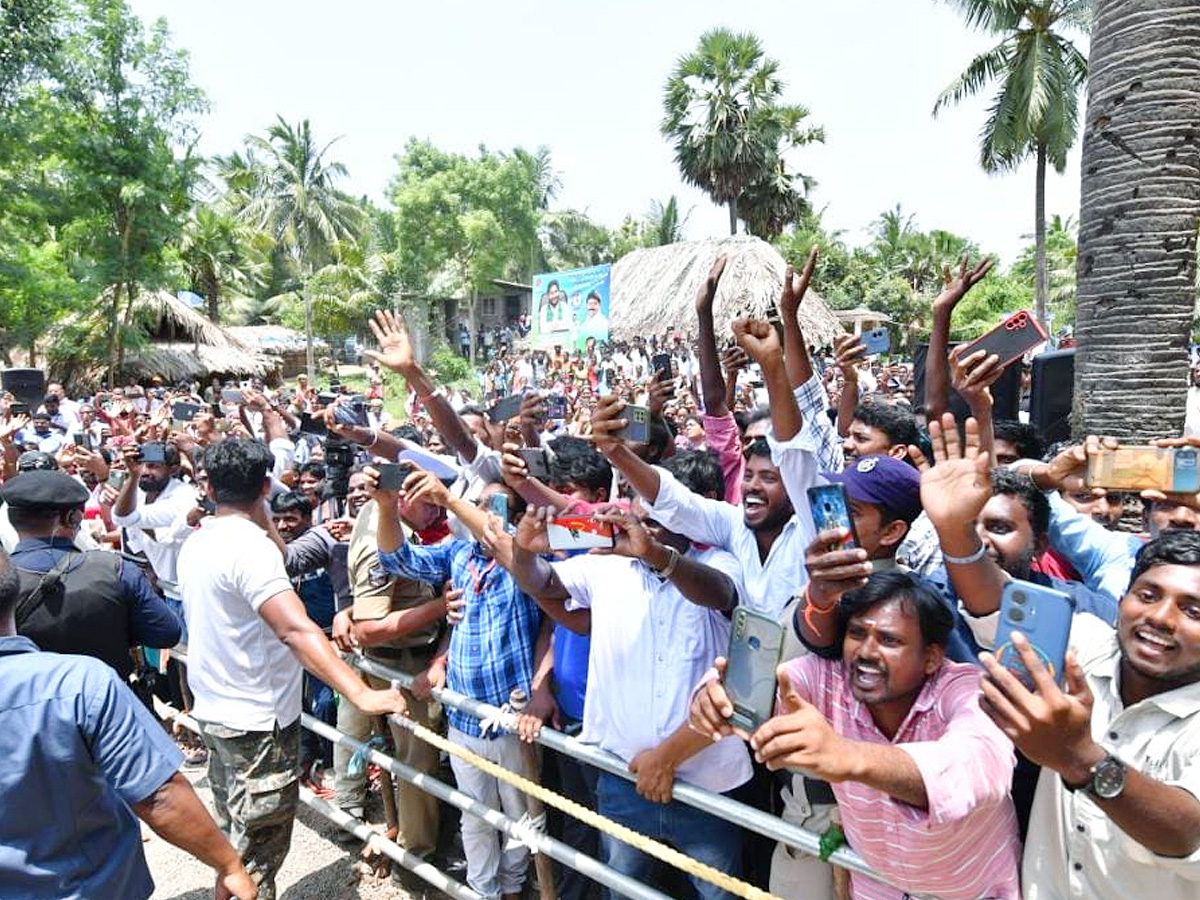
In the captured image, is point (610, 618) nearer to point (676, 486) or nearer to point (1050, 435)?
point (676, 486)

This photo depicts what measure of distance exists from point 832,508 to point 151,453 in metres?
4.13

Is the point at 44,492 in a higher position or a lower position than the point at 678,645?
higher

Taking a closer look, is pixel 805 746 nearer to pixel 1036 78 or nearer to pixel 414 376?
pixel 414 376

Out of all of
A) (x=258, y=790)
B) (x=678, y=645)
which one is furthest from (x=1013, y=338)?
(x=258, y=790)

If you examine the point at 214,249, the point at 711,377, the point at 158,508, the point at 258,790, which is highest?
the point at 214,249

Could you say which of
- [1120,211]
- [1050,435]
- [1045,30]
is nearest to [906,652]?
[1120,211]

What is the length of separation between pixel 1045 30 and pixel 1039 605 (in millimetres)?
23664

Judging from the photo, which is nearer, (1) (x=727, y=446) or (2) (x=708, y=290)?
(2) (x=708, y=290)

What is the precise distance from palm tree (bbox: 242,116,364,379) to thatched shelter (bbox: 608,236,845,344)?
16590mm

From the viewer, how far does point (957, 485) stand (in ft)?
6.19

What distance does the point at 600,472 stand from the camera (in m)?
3.10

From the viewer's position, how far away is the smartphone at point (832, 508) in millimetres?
1720

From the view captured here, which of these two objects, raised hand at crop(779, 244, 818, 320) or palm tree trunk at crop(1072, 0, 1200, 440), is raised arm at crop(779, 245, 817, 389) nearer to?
raised hand at crop(779, 244, 818, 320)

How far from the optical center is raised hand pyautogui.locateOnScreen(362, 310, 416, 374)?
3.55 meters
